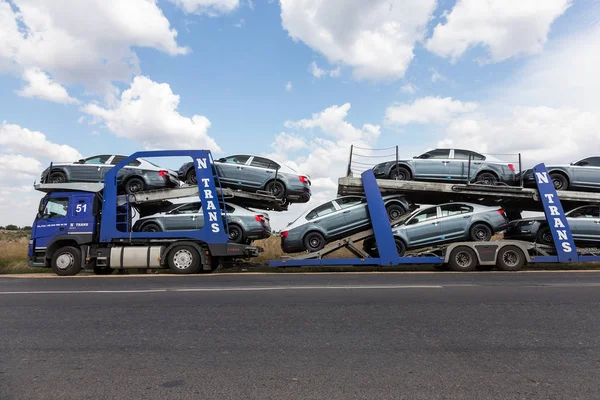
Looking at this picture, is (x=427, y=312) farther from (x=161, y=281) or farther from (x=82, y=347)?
(x=161, y=281)

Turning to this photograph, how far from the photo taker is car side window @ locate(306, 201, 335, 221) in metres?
12.6

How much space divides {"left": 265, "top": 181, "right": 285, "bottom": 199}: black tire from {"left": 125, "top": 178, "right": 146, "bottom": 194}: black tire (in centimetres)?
351

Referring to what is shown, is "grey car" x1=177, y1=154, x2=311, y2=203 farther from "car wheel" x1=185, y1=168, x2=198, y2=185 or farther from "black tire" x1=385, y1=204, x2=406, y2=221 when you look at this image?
"black tire" x1=385, y1=204, x2=406, y2=221

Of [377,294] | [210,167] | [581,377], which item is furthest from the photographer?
[210,167]

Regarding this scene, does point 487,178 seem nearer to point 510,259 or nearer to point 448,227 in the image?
point 448,227

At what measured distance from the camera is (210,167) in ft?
39.4

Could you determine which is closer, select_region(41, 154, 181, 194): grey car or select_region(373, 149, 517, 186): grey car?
select_region(41, 154, 181, 194): grey car

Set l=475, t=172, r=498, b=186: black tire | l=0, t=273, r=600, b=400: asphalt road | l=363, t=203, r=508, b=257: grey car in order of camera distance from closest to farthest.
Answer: l=0, t=273, r=600, b=400: asphalt road → l=363, t=203, r=508, b=257: grey car → l=475, t=172, r=498, b=186: black tire

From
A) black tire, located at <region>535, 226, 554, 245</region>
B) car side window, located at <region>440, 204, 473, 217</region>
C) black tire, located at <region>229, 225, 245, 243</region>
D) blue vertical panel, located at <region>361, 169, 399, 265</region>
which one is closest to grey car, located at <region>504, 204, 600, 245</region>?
black tire, located at <region>535, 226, 554, 245</region>

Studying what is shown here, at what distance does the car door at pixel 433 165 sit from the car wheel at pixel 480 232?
170cm

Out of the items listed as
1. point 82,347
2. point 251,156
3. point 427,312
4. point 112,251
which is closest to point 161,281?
point 112,251

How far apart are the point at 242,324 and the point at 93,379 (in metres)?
1.93

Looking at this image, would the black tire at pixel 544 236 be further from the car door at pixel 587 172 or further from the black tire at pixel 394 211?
the black tire at pixel 394 211

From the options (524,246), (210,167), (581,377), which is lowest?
(581,377)
